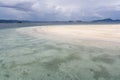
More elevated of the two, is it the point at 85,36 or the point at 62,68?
the point at 62,68

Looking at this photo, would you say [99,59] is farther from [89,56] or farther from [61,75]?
[61,75]

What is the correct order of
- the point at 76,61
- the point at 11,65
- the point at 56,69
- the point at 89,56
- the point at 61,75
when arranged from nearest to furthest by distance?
the point at 61,75
the point at 56,69
the point at 11,65
the point at 76,61
the point at 89,56

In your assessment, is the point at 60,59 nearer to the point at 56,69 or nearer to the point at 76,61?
the point at 76,61

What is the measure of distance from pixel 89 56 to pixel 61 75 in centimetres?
325

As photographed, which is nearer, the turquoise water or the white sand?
the turquoise water

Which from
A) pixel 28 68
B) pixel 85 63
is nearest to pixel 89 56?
pixel 85 63

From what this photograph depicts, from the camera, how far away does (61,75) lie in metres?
6.10

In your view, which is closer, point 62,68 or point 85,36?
point 62,68

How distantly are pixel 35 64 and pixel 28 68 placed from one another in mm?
603

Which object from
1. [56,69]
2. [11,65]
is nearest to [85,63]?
[56,69]

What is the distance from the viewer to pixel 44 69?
6.78m

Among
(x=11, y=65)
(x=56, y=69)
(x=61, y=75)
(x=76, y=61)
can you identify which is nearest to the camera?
(x=61, y=75)

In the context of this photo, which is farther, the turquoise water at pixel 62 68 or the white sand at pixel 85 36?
the white sand at pixel 85 36

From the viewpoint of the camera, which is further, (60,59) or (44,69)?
Answer: (60,59)
